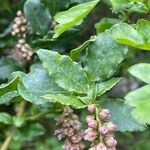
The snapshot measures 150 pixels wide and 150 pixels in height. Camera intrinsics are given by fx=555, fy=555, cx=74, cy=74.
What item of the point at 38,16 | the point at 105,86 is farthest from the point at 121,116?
the point at 38,16

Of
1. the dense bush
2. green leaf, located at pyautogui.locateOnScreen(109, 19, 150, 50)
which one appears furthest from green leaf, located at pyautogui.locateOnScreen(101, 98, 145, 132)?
green leaf, located at pyautogui.locateOnScreen(109, 19, 150, 50)

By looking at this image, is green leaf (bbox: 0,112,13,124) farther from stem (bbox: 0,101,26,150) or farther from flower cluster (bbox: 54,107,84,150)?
flower cluster (bbox: 54,107,84,150)

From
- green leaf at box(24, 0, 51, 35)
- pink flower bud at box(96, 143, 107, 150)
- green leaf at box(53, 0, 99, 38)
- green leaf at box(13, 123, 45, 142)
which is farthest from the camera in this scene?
green leaf at box(13, 123, 45, 142)

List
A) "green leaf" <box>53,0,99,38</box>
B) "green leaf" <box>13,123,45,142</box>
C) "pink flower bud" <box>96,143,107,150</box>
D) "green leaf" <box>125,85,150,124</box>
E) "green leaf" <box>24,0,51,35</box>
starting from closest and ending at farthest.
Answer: "green leaf" <box>125,85,150,124</box> < "pink flower bud" <box>96,143,107,150</box> < "green leaf" <box>53,0,99,38</box> < "green leaf" <box>24,0,51,35</box> < "green leaf" <box>13,123,45,142</box>

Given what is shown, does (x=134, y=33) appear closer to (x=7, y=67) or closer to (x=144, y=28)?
(x=144, y=28)

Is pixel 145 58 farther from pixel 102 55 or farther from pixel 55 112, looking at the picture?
pixel 102 55

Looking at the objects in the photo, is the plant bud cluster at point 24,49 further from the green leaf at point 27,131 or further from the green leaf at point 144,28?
the green leaf at point 144,28
